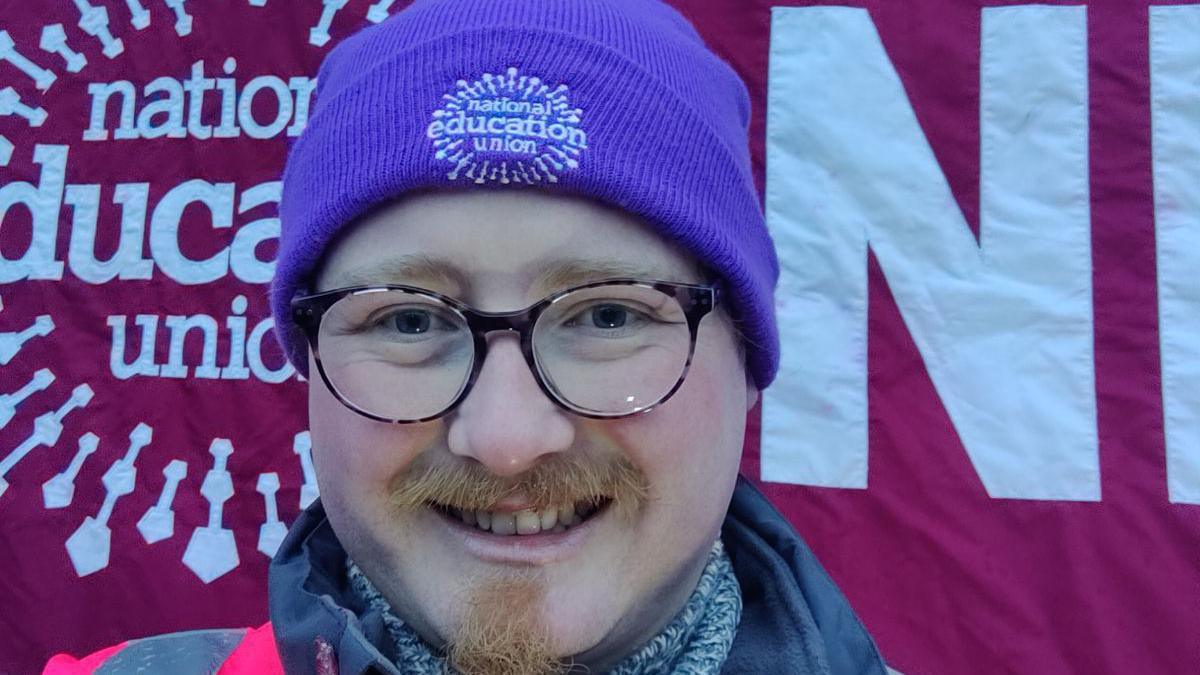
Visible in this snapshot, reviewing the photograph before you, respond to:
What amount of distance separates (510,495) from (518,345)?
11 centimetres

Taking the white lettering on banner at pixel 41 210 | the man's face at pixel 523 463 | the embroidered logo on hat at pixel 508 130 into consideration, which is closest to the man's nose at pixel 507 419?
the man's face at pixel 523 463

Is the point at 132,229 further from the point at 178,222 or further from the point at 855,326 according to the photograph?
the point at 855,326

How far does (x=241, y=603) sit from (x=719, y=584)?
3.09ft

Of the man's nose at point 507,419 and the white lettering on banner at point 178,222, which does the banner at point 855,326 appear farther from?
the man's nose at point 507,419

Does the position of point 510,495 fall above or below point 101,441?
above

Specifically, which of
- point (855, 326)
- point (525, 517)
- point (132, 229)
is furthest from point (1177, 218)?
point (132, 229)

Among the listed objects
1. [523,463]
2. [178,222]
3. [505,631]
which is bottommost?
[505,631]

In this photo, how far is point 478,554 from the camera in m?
0.61

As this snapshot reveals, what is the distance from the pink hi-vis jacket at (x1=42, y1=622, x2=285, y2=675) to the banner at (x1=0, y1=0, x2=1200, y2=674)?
48 cm

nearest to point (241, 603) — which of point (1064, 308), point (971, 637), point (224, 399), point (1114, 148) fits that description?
point (224, 399)

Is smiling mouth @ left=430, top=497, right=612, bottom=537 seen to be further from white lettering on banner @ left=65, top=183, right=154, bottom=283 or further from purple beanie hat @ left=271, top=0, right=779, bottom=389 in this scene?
white lettering on banner @ left=65, top=183, right=154, bottom=283

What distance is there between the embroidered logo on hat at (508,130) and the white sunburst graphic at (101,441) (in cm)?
88

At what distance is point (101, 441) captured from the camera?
4.58ft

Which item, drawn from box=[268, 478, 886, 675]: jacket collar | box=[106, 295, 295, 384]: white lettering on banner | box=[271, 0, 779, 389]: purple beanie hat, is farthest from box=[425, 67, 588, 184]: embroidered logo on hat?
box=[106, 295, 295, 384]: white lettering on banner
